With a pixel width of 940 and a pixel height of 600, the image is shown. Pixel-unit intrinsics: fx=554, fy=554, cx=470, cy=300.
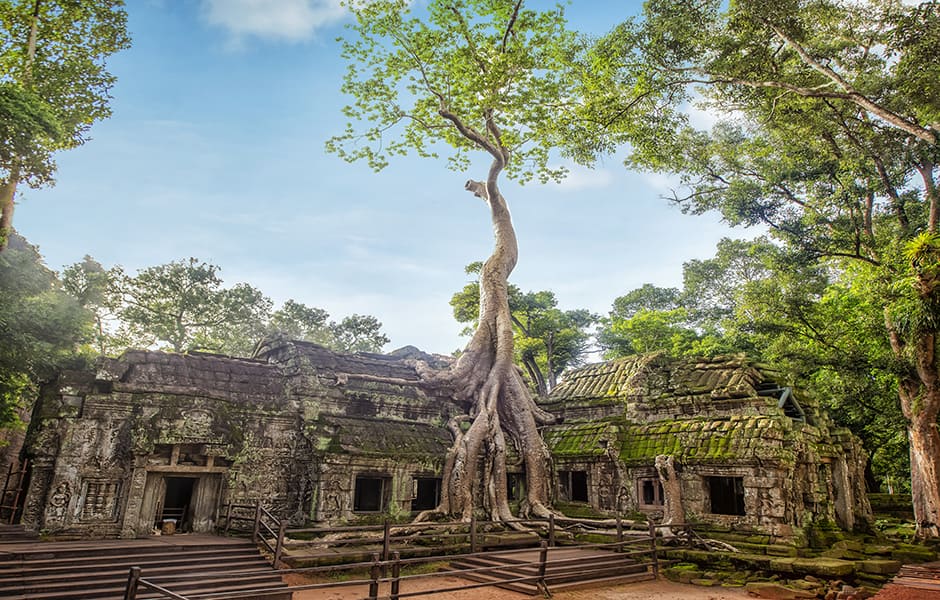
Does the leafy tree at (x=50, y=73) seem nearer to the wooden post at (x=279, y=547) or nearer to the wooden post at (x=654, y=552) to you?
the wooden post at (x=279, y=547)

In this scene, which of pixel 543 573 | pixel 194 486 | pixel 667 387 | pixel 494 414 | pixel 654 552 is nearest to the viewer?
pixel 543 573

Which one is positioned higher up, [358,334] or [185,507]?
[358,334]

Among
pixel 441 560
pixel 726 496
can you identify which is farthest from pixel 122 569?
pixel 726 496

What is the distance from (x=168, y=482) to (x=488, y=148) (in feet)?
46.5

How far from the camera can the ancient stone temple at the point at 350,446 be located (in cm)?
1215

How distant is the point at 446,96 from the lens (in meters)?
18.3

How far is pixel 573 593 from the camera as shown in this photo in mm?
10141

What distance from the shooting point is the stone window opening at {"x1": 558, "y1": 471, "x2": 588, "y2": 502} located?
55.6ft

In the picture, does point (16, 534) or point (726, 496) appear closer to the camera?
point (16, 534)

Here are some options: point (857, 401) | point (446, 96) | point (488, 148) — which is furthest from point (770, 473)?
point (446, 96)

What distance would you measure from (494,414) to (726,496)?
6.87 m

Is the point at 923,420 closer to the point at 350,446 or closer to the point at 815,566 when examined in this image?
the point at 815,566

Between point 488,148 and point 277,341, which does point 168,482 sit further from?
point 488,148

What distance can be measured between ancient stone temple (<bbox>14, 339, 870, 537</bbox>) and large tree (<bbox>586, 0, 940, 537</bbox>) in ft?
11.4
